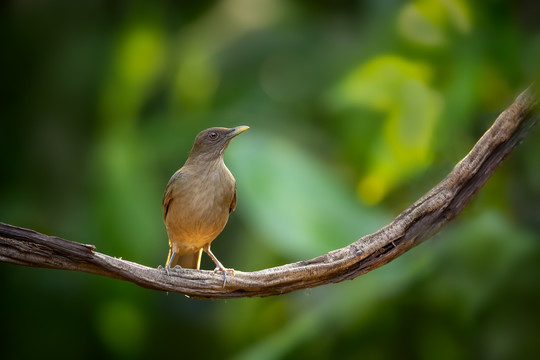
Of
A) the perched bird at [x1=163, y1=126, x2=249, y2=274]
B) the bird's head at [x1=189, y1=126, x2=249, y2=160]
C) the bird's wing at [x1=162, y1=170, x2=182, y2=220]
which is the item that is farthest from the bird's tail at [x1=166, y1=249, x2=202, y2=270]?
the bird's head at [x1=189, y1=126, x2=249, y2=160]

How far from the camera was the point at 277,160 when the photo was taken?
234 inches

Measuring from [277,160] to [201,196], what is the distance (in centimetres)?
167

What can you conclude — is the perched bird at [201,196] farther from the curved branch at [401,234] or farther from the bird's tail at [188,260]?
the curved branch at [401,234]

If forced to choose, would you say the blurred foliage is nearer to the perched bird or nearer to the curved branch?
the curved branch

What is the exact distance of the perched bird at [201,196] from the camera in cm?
437

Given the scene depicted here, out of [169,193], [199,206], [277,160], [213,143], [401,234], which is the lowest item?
[401,234]

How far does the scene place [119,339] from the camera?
7.34 meters

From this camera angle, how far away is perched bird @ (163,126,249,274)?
4.37m

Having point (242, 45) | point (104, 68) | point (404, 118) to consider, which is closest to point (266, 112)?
point (242, 45)

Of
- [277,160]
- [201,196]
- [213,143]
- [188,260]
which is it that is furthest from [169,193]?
[277,160]

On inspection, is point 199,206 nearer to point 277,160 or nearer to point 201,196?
point 201,196

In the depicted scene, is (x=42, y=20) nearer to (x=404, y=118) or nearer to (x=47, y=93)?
(x=47, y=93)

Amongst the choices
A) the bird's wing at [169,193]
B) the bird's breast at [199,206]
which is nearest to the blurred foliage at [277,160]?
the bird's breast at [199,206]

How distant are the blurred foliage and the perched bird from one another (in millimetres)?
1081
